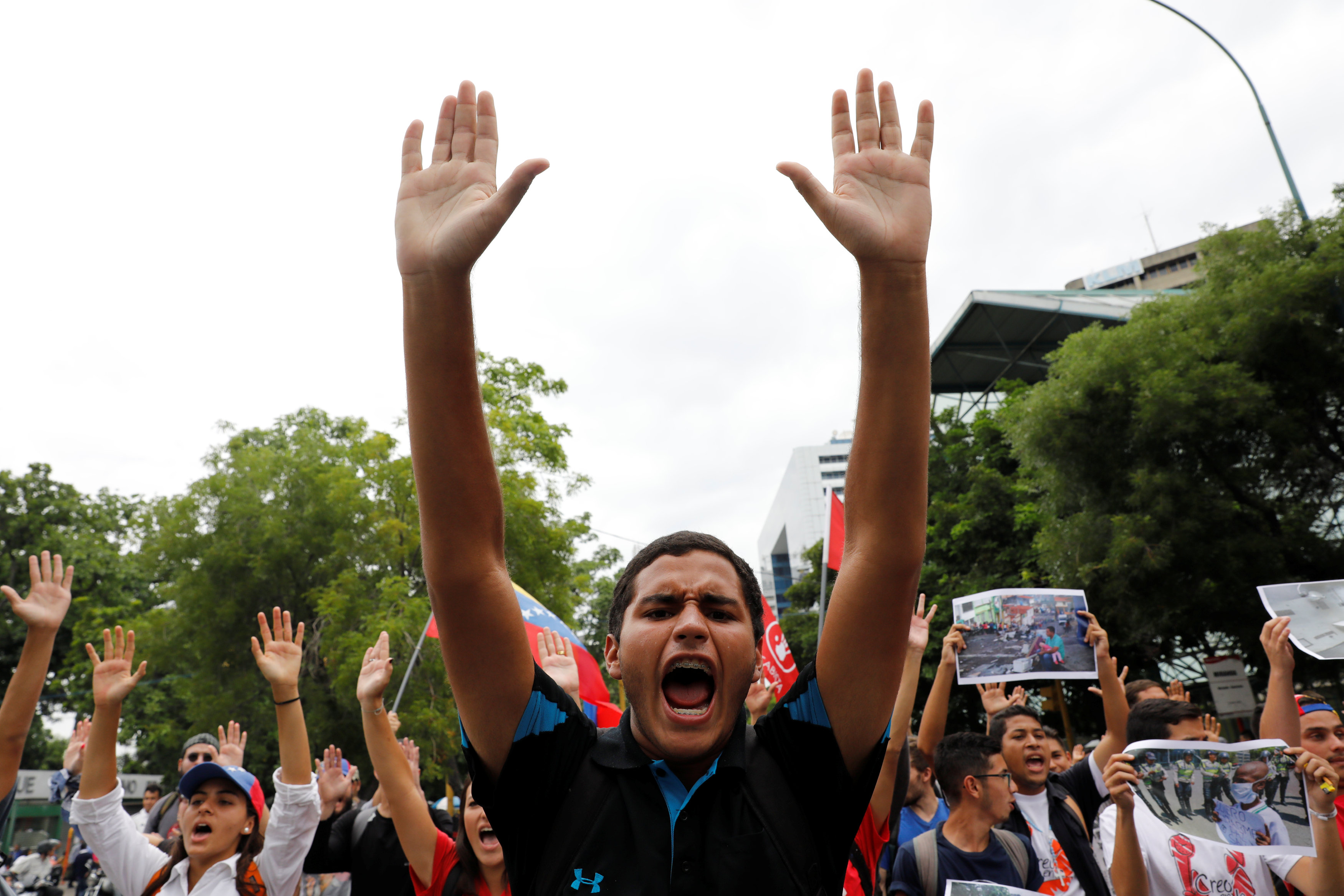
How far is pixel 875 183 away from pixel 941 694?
12.6 ft

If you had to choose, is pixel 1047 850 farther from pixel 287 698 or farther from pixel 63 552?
pixel 63 552

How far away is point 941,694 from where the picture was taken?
4980mm

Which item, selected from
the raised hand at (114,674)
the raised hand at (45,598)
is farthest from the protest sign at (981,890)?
the raised hand at (45,598)

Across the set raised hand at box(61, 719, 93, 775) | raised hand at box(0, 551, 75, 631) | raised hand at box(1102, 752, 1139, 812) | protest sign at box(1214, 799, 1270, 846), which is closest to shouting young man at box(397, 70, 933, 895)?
raised hand at box(1102, 752, 1139, 812)

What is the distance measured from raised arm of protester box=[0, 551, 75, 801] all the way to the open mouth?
265 cm

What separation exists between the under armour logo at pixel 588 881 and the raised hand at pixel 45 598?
117 inches

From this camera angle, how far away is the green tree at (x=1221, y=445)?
577 inches

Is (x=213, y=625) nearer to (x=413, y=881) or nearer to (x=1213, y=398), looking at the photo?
(x=413, y=881)

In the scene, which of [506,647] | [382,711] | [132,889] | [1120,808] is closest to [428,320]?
[506,647]

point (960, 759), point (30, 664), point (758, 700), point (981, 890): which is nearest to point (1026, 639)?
point (960, 759)

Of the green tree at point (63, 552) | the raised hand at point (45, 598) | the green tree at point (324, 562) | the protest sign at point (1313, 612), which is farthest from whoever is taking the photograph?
the green tree at point (63, 552)

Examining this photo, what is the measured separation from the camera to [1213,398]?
15062 millimetres

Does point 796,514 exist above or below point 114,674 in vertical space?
above

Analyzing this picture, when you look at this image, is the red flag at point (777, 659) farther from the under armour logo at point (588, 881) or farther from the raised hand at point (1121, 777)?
the under armour logo at point (588, 881)
